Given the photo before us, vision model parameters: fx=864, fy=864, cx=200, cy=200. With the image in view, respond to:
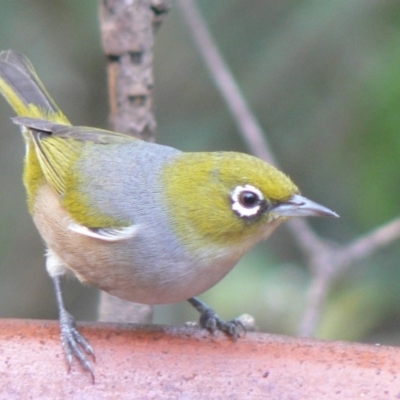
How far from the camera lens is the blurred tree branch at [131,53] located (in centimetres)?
431

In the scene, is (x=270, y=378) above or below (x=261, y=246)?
below

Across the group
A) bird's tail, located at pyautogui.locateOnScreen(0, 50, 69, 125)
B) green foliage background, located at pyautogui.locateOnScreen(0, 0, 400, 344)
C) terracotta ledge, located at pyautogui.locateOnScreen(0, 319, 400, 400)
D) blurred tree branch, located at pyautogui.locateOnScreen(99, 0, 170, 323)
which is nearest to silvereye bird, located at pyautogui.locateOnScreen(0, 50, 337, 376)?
terracotta ledge, located at pyautogui.locateOnScreen(0, 319, 400, 400)

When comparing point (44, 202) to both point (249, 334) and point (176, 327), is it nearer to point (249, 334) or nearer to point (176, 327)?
point (176, 327)

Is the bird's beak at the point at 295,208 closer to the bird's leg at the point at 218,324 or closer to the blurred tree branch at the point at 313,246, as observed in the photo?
the bird's leg at the point at 218,324

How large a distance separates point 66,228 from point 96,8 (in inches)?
96.9

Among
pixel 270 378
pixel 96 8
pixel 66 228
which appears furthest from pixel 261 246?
pixel 270 378

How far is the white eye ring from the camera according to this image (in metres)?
3.50

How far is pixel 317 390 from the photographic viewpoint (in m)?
3.08

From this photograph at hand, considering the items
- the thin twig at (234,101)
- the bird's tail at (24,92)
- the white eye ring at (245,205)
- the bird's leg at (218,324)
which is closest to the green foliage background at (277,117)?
the thin twig at (234,101)

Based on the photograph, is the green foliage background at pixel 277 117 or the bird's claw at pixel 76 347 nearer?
the bird's claw at pixel 76 347

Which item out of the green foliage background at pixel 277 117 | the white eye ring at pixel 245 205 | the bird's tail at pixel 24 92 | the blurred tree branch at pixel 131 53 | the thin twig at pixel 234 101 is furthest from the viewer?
the green foliage background at pixel 277 117

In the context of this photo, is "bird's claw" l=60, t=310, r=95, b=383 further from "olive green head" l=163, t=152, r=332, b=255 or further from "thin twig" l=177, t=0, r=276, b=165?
"thin twig" l=177, t=0, r=276, b=165

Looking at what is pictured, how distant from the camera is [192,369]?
3.16 m

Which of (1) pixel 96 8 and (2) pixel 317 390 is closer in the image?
(2) pixel 317 390
